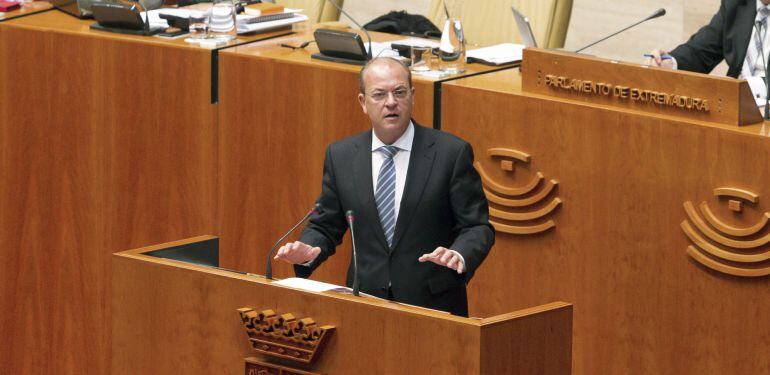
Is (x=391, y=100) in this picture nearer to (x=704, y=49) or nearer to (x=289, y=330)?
(x=289, y=330)

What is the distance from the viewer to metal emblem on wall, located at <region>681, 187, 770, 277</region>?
10.9 ft

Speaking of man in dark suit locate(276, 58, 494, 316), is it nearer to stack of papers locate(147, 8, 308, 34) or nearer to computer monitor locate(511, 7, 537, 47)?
computer monitor locate(511, 7, 537, 47)

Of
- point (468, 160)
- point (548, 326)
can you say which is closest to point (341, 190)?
point (468, 160)

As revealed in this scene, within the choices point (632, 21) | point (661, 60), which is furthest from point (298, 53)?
point (632, 21)

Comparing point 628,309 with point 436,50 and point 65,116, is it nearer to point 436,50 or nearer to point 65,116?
point 436,50

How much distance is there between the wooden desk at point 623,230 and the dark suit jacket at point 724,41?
2.63ft

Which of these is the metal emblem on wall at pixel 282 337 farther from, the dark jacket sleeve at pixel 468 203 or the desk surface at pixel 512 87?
the desk surface at pixel 512 87

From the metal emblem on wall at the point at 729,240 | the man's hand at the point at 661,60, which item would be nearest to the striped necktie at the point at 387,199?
the metal emblem on wall at the point at 729,240

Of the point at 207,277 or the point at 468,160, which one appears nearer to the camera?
the point at 207,277

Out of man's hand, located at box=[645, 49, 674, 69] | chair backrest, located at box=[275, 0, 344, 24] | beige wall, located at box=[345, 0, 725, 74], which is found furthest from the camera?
beige wall, located at box=[345, 0, 725, 74]

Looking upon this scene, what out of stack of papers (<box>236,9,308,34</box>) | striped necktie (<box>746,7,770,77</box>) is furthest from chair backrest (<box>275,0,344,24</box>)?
striped necktie (<box>746,7,770,77</box>)

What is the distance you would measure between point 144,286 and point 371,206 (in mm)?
531

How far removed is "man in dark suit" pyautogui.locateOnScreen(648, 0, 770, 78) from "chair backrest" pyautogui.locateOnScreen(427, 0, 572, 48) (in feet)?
1.85

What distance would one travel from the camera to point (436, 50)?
4.20m
